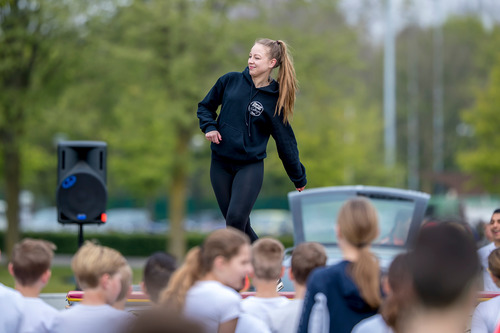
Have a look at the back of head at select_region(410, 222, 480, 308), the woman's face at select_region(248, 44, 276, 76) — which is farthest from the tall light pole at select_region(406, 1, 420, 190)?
the back of head at select_region(410, 222, 480, 308)

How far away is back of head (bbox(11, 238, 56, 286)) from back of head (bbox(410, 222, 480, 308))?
2.61 metres

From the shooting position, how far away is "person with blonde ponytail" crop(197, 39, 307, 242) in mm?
5871

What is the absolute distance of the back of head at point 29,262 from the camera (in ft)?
14.0

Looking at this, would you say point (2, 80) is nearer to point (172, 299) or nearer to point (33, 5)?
point (33, 5)

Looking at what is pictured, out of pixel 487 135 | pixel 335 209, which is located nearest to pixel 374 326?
pixel 335 209

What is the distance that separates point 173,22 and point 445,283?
68.8 ft

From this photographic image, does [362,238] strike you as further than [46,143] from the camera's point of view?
No

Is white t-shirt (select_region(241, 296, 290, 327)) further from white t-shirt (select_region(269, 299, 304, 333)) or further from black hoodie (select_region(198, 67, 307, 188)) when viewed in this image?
black hoodie (select_region(198, 67, 307, 188))

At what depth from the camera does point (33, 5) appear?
21953 mm

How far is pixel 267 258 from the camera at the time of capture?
4426 mm

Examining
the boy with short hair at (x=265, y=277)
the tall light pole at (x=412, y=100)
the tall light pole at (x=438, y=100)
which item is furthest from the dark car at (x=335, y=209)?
the tall light pole at (x=412, y=100)

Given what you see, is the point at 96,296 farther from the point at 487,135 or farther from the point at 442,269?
the point at 487,135

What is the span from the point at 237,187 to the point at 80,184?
4.05 metres

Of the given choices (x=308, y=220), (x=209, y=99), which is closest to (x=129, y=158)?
(x=308, y=220)
